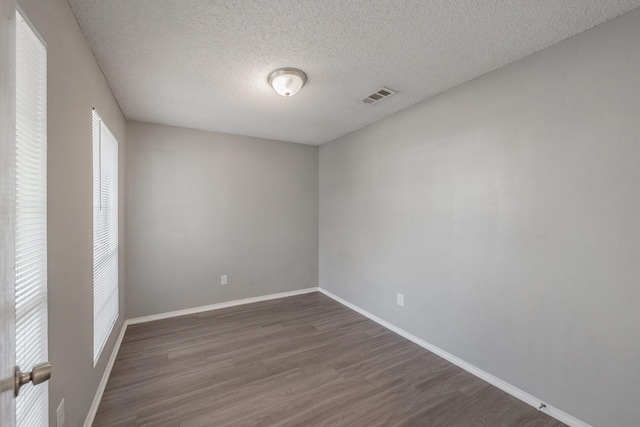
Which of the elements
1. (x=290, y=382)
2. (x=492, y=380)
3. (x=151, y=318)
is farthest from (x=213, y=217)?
(x=492, y=380)

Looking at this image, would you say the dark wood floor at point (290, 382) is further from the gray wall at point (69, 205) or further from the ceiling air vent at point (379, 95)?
the ceiling air vent at point (379, 95)

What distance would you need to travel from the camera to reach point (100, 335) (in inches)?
76.2

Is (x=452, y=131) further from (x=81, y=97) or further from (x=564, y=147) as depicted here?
(x=81, y=97)

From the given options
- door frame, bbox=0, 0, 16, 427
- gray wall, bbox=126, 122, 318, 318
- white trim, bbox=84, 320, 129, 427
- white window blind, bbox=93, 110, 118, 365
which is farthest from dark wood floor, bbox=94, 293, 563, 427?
door frame, bbox=0, 0, 16, 427

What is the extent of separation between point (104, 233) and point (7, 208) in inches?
72.2

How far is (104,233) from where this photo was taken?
2088 millimetres

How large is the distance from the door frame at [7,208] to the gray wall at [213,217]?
2850mm

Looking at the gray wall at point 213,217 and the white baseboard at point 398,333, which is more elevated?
the gray wall at point 213,217

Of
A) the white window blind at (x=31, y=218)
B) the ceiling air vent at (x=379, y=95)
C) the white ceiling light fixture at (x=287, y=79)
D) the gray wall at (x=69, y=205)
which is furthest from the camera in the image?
the ceiling air vent at (x=379, y=95)

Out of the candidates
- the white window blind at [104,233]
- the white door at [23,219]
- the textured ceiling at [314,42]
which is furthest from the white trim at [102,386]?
the textured ceiling at [314,42]

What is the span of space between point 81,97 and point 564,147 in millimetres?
3043

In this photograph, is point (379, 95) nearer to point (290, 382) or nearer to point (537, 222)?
point (537, 222)

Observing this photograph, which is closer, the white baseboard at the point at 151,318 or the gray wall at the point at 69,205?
the gray wall at the point at 69,205

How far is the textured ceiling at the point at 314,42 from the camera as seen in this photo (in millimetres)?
1426
